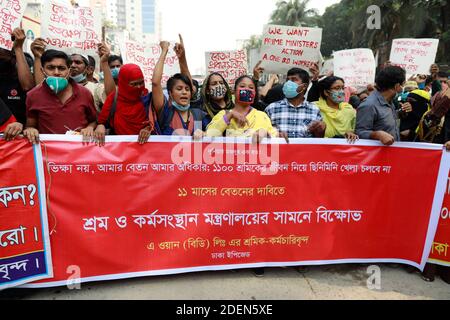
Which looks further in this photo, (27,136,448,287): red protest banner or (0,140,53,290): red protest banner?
(27,136,448,287): red protest banner

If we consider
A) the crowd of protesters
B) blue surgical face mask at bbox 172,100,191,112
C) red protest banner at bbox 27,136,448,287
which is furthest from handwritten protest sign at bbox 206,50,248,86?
red protest banner at bbox 27,136,448,287

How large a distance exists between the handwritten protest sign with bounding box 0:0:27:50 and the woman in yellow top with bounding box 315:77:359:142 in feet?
10.5

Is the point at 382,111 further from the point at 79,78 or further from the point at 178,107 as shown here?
the point at 79,78

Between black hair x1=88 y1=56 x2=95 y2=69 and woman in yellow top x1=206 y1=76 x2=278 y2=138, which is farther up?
black hair x1=88 y1=56 x2=95 y2=69

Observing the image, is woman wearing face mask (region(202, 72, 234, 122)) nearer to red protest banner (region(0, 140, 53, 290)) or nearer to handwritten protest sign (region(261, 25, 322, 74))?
handwritten protest sign (region(261, 25, 322, 74))

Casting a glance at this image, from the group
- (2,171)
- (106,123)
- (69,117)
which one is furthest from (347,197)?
(2,171)

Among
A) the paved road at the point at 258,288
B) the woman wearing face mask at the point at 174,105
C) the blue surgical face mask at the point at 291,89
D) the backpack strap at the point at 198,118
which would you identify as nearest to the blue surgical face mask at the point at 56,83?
the woman wearing face mask at the point at 174,105

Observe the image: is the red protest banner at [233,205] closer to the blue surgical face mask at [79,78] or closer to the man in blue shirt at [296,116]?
the man in blue shirt at [296,116]

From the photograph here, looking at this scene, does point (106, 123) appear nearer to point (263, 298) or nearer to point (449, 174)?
point (263, 298)

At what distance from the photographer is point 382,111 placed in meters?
3.24

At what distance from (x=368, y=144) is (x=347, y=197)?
1.69ft

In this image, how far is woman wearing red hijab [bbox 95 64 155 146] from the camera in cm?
291

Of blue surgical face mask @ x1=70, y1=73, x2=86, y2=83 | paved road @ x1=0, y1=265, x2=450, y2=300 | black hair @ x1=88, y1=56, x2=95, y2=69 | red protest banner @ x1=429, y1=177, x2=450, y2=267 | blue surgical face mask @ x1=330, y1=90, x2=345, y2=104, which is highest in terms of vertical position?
black hair @ x1=88, y1=56, x2=95, y2=69

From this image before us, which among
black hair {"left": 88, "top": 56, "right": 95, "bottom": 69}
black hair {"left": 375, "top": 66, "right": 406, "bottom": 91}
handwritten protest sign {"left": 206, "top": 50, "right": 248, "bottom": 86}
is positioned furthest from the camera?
handwritten protest sign {"left": 206, "top": 50, "right": 248, "bottom": 86}
